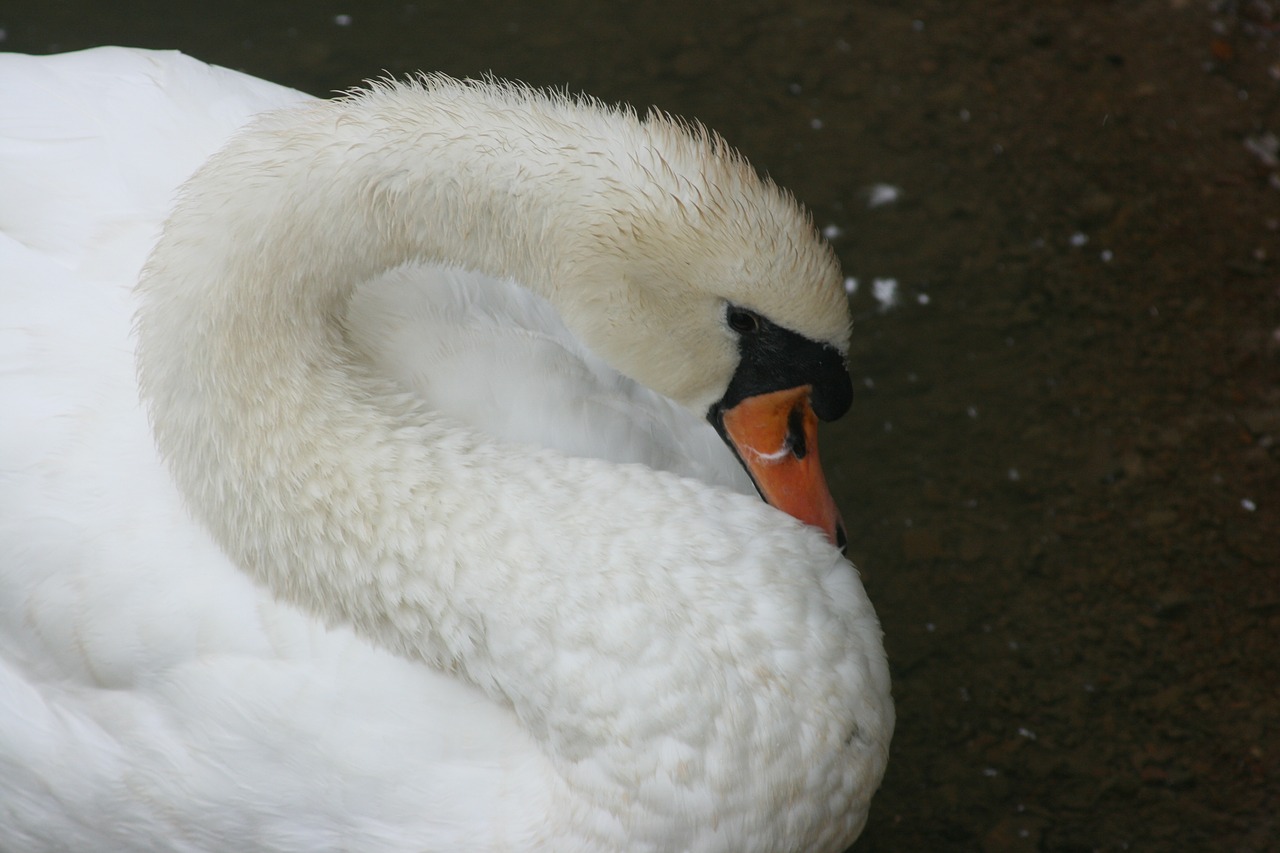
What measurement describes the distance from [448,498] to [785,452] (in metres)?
0.61

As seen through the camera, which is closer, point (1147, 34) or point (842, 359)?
point (842, 359)

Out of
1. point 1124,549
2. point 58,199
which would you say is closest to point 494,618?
point 58,199

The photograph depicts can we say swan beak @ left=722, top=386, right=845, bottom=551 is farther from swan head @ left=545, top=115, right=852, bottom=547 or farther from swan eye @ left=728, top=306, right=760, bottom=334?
swan eye @ left=728, top=306, right=760, bottom=334

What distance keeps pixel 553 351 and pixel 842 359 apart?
54 centimetres

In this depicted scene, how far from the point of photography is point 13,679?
89.8 inches

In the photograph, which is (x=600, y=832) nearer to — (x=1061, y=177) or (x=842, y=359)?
(x=842, y=359)

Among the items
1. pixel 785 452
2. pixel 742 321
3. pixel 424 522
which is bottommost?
pixel 785 452

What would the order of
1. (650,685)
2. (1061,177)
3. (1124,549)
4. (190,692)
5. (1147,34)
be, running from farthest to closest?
(1147,34)
(1061,177)
(1124,549)
(190,692)
(650,685)

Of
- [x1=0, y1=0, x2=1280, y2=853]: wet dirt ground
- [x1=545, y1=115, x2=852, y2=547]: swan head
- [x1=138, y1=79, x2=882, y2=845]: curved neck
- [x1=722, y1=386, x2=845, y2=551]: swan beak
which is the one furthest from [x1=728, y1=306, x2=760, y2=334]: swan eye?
[x1=0, y1=0, x2=1280, y2=853]: wet dirt ground

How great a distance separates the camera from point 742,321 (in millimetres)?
2047

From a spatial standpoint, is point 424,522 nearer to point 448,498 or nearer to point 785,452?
point 448,498

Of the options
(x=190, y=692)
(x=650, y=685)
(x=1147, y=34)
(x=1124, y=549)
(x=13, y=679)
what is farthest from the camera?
(x=1147, y=34)

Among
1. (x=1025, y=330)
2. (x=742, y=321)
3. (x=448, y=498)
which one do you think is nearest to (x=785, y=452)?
(x=742, y=321)

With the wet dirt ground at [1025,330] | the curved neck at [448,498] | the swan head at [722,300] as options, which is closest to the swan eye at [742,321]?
the swan head at [722,300]
